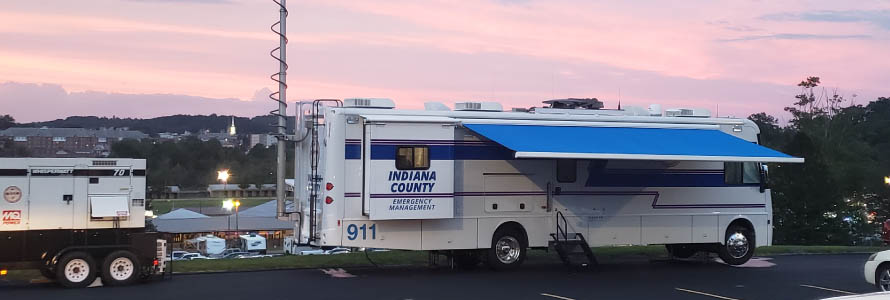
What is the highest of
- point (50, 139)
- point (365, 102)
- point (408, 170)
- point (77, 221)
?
point (50, 139)

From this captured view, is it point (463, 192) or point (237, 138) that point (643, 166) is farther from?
point (237, 138)

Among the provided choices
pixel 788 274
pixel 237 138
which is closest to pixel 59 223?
pixel 788 274

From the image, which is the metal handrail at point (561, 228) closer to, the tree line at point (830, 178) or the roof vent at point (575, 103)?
the roof vent at point (575, 103)

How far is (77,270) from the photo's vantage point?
14531 mm

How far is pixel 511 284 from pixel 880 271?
5925 mm

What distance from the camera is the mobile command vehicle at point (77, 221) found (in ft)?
47.3

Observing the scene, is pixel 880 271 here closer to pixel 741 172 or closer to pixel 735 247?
pixel 735 247

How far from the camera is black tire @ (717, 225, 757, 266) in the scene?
19.5 m

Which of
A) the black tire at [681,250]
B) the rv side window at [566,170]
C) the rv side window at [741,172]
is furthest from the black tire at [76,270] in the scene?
the rv side window at [741,172]

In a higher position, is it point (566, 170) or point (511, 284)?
point (566, 170)

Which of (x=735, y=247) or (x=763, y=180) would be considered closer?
(x=735, y=247)

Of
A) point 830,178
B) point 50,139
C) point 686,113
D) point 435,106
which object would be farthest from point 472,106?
point 50,139

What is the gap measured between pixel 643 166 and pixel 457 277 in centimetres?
479

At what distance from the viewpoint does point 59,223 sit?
14.7 metres
